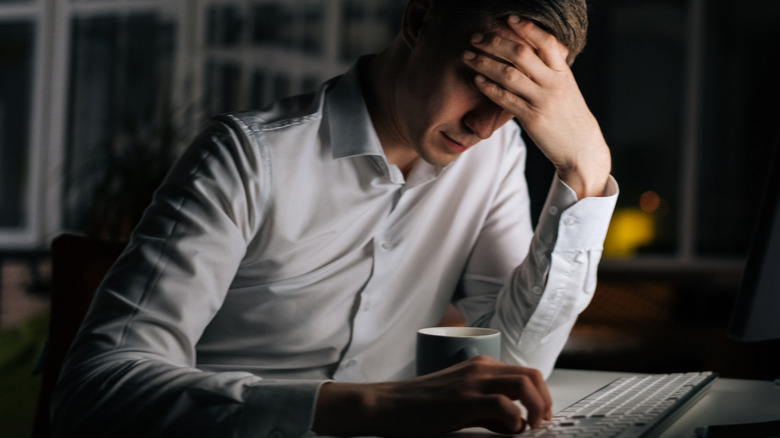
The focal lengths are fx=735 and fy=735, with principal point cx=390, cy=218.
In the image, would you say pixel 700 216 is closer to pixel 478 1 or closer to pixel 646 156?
pixel 646 156

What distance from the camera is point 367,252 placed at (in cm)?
121

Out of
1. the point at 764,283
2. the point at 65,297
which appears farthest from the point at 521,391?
the point at 65,297

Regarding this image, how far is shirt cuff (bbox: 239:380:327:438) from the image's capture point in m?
0.73

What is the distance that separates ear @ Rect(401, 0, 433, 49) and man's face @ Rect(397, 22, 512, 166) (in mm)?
19

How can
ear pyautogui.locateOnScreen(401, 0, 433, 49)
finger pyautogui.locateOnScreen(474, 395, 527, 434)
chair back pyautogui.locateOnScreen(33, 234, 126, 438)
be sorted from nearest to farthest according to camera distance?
1. finger pyautogui.locateOnScreen(474, 395, 527, 434)
2. ear pyautogui.locateOnScreen(401, 0, 433, 49)
3. chair back pyautogui.locateOnScreen(33, 234, 126, 438)

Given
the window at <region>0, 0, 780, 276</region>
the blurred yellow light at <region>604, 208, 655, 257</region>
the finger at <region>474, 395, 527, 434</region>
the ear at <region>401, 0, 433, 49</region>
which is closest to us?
the finger at <region>474, 395, 527, 434</region>

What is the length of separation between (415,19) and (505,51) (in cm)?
18

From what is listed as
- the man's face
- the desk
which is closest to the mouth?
the man's face

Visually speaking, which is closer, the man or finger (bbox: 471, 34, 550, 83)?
the man

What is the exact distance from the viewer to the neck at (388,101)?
1.18 m

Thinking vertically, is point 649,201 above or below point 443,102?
below

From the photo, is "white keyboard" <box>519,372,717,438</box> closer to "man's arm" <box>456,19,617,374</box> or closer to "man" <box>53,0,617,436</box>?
"man" <box>53,0,617,436</box>

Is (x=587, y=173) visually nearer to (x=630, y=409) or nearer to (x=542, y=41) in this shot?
(x=542, y=41)

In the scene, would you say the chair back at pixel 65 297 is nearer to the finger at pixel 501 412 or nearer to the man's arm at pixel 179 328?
Answer: the man's arm at pixel 179 328
